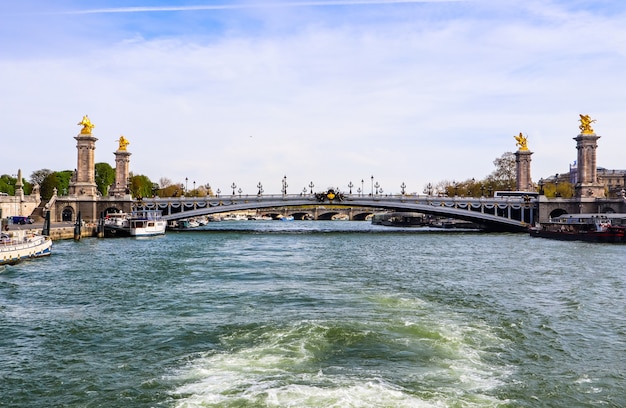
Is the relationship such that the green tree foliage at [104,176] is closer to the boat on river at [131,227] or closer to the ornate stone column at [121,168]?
the ornate stone column at [121,168]

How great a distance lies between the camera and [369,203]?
235 ft

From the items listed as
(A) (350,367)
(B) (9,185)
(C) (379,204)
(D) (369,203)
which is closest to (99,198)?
(D) (369,203)

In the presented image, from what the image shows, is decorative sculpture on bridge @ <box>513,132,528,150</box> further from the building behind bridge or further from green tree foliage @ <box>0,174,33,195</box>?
green tree foliage @ <box>0,174,33,195</box>

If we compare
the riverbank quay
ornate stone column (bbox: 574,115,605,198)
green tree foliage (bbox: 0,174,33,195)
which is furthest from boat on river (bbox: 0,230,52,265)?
green tree foliage (bbox: 0,174,33,195)

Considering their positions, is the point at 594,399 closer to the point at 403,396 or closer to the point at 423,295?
the point at 403,396

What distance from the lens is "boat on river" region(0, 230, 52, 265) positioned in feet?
105

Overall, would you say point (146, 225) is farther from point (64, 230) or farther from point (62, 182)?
point (62, 182)

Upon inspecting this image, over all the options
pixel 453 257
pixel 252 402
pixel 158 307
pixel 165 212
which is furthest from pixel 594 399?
pixel 165 212

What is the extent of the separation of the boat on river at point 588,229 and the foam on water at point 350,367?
41.0m

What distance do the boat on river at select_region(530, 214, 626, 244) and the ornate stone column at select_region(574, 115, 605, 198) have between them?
9926 mm

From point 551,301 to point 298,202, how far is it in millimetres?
51899

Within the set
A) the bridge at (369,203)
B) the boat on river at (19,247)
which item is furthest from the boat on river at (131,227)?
the boat on river at (19,247)

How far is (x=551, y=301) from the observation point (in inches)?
827

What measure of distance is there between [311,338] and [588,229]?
161 feet
